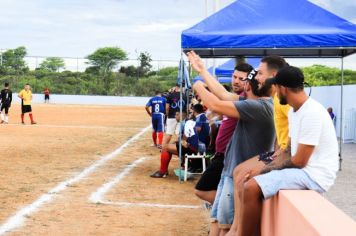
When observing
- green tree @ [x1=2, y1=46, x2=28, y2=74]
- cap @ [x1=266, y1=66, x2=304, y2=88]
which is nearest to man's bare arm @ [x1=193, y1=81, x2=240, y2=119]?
cap @ [x1=266, y1=66, x2=304, y2=88]

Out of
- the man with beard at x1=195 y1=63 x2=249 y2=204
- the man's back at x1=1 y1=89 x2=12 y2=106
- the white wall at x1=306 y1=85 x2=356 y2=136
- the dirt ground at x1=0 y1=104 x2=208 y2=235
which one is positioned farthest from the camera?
the man's back at x1=1 y1=89 x2=12 y2=106

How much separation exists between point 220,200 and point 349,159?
1138 centimetres

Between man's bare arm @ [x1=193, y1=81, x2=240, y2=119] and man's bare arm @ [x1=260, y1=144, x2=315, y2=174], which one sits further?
man's bare arm @ [x1=193, y1=81, x2=240, y2=119]

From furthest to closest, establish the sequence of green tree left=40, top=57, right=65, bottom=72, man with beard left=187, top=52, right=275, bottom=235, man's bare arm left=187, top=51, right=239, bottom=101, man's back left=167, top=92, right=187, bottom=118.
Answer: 1. green tree left=40, top=57, right=65, bottom=72
2. man's back left=167, top=92, right=187, bottom=118
3. man's bare arm left=187, top=51, right=239, bottom=101
4. man with beard left=187, top=52, right=275, bottom=235

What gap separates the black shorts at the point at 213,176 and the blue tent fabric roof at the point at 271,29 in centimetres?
434

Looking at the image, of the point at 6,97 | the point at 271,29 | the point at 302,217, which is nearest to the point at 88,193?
the point at 271,29

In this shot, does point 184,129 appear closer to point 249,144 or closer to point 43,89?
point 249,144

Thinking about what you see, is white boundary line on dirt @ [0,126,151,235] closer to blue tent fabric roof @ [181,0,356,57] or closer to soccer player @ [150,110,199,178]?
soccer player @ [150,110,199,178]

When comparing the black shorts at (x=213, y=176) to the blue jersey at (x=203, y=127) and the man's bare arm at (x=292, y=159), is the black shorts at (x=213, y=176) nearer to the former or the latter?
the man's bare arm at (x=292, y=159)

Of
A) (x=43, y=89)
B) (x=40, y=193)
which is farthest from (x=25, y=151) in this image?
(x=43, y=89)

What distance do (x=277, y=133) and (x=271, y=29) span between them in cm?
602

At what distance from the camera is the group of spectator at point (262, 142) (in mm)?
4027

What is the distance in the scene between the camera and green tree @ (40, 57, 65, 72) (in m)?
74.0

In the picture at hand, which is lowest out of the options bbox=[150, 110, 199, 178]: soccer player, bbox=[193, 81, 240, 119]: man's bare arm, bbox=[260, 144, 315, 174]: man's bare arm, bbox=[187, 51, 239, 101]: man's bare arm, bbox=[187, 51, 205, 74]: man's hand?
bbox=[150, 110, 199, 178]: soccer player
